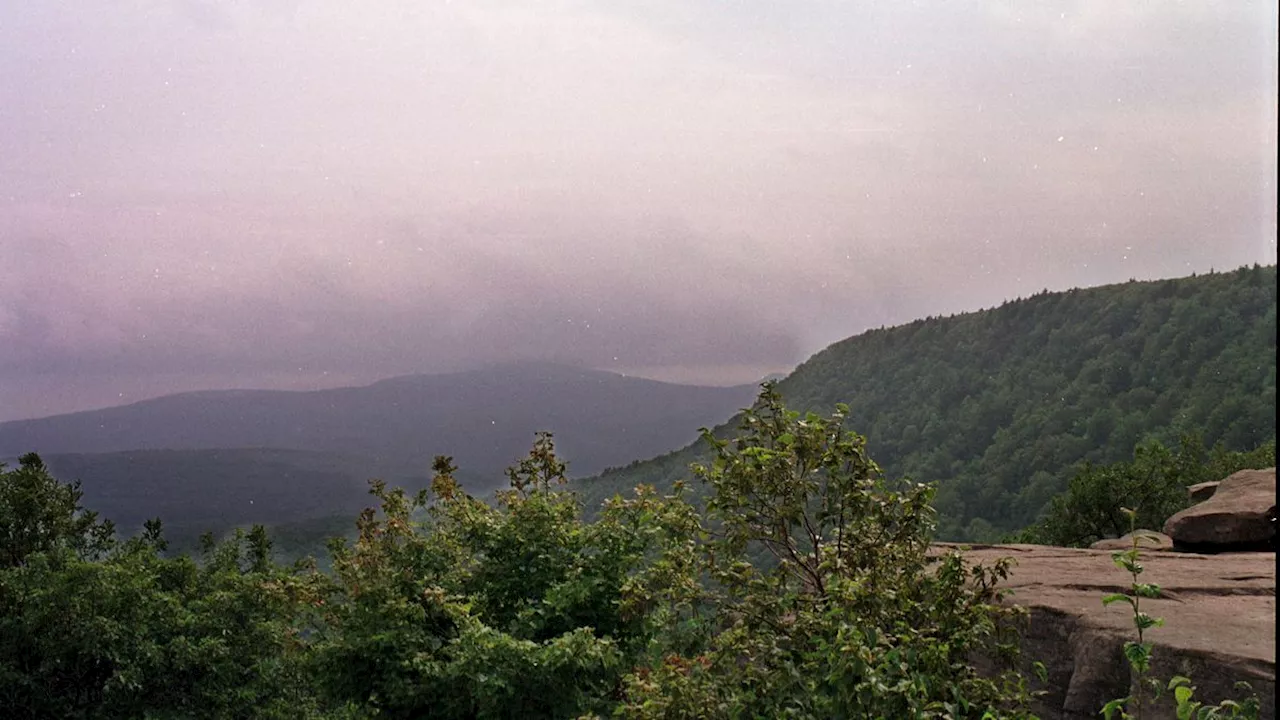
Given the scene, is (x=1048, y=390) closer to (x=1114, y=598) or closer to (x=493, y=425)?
(x=1114, y=598)

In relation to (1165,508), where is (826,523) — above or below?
above

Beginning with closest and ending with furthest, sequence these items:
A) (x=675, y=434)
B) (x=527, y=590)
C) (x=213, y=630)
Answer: (x=527, y=590)
(x=213, y=630)
(x=675, y=434)

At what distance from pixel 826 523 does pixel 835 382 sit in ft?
307

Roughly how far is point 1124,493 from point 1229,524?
70.4 feet

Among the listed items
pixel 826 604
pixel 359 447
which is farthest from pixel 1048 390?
pixel 359 447

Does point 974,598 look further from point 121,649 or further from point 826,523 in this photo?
point 121,649

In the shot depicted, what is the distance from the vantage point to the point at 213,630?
2167 cm

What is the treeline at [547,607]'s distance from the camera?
6629 millimetres

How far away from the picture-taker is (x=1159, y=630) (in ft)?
25.6

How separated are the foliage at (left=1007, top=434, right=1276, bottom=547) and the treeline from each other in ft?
71.2

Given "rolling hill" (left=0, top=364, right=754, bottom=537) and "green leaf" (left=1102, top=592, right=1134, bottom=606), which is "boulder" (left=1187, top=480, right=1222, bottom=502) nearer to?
"green leaf" (left=1102, top=592, right=1134, bottom=606)

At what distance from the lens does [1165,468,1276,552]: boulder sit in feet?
42.9

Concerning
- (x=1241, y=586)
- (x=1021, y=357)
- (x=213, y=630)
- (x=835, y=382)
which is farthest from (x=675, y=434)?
(x=1241, y=586)

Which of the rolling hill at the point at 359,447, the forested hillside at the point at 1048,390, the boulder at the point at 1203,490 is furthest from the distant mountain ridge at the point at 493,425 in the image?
the boulder at the point at 1203,490
